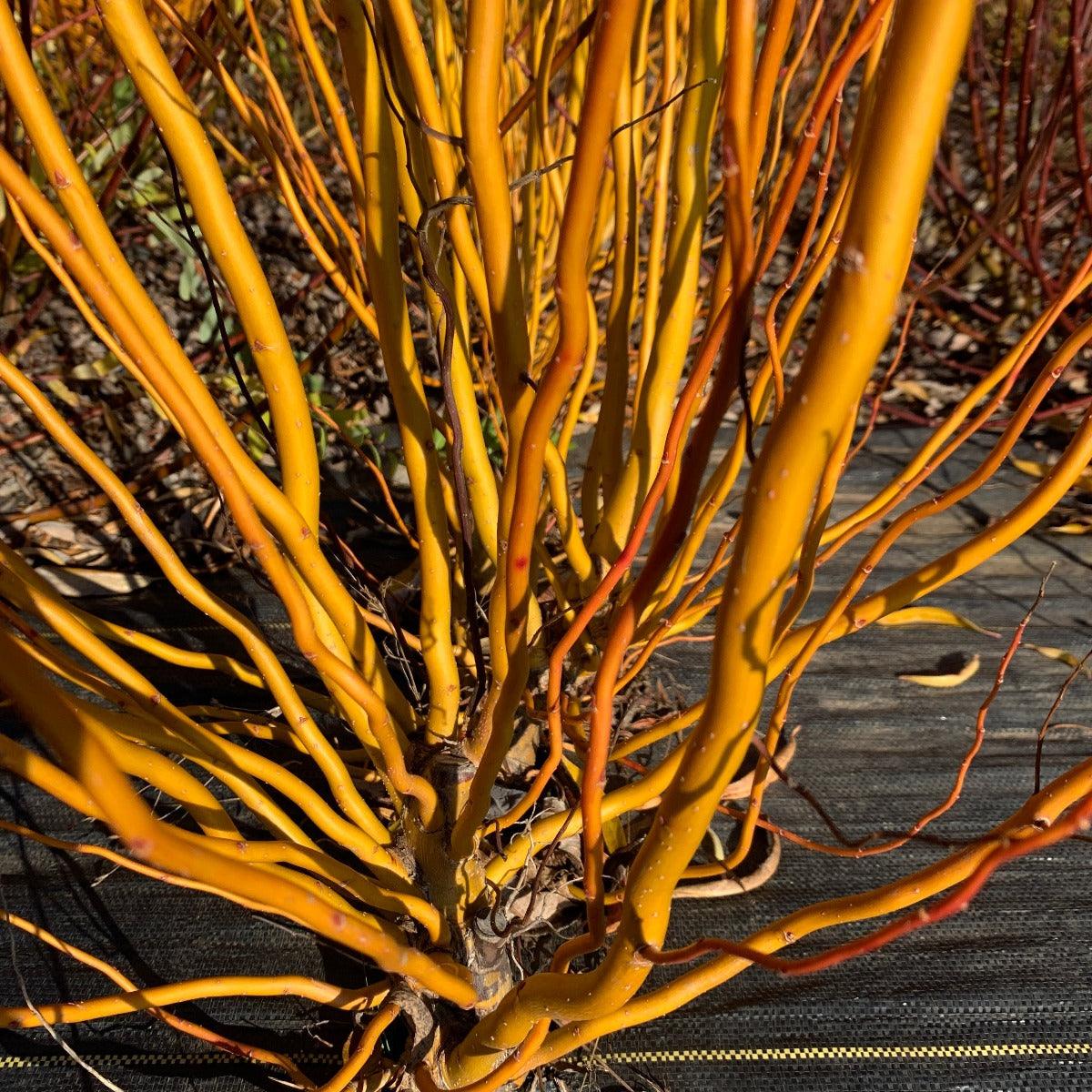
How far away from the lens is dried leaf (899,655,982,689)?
41.2 inches

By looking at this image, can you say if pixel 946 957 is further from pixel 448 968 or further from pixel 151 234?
pixel 151 234

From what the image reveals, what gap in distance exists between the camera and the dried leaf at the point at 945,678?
3.43 feet

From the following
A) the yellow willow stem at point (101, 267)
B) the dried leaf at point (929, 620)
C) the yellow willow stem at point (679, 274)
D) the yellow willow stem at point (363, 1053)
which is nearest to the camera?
the yellow willow stem at point (101, 267)

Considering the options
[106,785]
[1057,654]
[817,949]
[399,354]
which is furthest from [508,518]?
[1057,654]

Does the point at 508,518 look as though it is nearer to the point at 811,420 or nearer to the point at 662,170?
the point at 811,420

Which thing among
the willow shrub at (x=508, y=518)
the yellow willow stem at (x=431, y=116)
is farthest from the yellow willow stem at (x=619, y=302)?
the yellow willow stem at (x=431, y=116)

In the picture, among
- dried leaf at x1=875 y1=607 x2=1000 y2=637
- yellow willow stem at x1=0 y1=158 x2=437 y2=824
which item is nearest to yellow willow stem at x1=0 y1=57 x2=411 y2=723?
yellow willow stem at x1=0 y1=158 x2=437 y2=824

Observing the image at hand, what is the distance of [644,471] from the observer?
86cm

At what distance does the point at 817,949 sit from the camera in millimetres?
765

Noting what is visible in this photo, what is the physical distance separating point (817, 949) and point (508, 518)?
0.51 meters

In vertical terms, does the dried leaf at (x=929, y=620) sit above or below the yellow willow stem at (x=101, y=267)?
below

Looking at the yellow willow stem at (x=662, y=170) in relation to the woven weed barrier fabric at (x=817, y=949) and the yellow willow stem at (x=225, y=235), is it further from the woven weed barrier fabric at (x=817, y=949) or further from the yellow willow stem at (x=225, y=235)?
the woven weed barrier fabric at (x=817, y=949)

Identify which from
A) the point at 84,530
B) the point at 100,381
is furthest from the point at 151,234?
the point at 84,530

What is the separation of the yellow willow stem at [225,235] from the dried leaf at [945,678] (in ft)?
2.59
